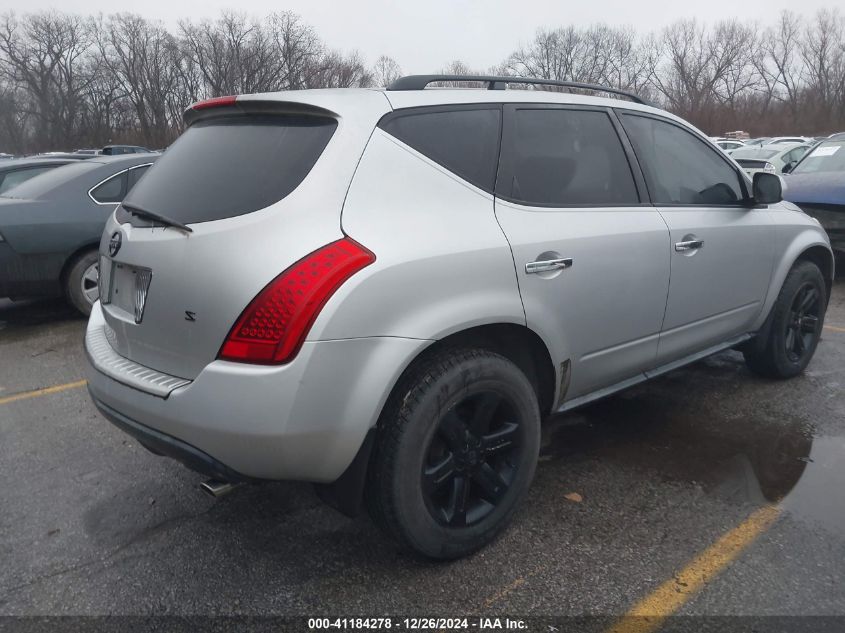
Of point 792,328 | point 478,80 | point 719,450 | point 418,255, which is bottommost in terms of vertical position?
point 719,450

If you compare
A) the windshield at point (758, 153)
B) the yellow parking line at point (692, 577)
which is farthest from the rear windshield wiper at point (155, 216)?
the windshield at point (758, 153)

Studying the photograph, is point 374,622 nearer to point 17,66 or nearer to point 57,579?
point 57,579

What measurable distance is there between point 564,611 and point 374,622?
25.5 inches

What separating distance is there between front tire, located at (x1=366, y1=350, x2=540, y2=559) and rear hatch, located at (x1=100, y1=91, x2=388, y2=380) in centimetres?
64

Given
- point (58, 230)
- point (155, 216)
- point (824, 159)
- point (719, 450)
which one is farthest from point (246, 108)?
point (824, 159)

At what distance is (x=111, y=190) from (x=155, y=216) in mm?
4734

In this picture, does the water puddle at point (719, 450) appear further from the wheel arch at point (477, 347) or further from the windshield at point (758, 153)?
the windshield at point (758, 153)

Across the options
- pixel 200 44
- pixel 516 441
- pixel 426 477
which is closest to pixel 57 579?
pixel 426 477

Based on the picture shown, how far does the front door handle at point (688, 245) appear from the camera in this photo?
3379mm

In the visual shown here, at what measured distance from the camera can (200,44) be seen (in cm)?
5722

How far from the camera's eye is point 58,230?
20.4 feet

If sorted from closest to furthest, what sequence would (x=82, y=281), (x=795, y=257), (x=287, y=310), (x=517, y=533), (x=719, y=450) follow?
(x=287, y=310) < (x=517, y=533) < (x=719, y=450) < (x=795, y=257) < (x=82, y=281)

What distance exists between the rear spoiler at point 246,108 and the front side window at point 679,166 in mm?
1702

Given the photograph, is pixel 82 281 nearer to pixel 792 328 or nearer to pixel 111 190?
pixel 111 190
